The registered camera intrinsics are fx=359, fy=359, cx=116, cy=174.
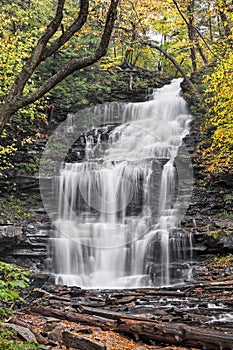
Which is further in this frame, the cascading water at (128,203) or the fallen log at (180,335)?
the cascading water at (128,203)

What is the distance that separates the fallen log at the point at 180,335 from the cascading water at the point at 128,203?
5.28m

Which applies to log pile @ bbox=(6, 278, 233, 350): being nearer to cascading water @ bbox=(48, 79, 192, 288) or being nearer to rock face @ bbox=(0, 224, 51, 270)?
cascading water @ bbox=(48, 79, 192, 288)

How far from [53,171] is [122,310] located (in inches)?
400

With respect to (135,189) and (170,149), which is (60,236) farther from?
(170,149)

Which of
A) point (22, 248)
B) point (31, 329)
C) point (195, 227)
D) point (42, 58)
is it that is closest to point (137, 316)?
point (31, 329)

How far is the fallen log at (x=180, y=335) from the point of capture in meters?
5.19

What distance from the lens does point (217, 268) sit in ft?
35.3

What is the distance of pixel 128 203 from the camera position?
1536cm

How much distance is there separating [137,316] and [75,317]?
1.24 metres

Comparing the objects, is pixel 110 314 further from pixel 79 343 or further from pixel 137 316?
pixel 79 343

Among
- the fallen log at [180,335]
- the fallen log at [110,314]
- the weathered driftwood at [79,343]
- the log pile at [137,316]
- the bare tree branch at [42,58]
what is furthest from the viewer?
the fallen log at [110,314]

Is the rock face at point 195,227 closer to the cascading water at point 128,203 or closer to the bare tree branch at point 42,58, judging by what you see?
the cascading water at point 128,203

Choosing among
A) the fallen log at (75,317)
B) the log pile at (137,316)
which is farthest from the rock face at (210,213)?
the fallen log at (75,317)

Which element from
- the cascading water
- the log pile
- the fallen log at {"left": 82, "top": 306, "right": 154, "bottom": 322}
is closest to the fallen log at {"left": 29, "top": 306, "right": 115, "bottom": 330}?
the log pile
